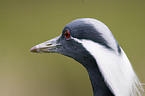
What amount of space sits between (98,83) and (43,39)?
1.69 ft

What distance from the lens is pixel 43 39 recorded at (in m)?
0.91

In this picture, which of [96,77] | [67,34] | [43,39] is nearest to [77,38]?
[67,34]

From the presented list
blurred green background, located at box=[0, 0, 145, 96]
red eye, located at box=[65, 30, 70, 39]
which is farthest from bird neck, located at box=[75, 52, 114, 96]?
blurred green background, located at box=[0, 0, 145, 96]

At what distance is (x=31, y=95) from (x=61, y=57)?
0.32m

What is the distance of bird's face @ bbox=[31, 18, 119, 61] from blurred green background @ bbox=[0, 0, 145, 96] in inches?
12.1

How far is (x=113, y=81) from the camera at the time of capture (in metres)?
0.47

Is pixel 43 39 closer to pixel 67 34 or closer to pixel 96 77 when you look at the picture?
pixel 67 34

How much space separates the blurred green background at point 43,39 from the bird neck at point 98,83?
39 centimetres

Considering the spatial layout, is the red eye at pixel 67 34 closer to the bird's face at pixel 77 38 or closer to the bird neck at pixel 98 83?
the bird's face at pixel 77 38

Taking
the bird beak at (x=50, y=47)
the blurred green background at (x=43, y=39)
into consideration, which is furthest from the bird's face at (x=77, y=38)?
the blurred green background at (x=43, y=39)

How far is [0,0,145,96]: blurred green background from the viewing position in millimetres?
893

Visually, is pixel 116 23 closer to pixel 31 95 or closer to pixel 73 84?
pixel 73 84

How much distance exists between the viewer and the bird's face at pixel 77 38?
48 centimetres

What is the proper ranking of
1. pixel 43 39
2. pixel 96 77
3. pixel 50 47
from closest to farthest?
pixel 96 77
pixel 50 47
pixel 43 39
